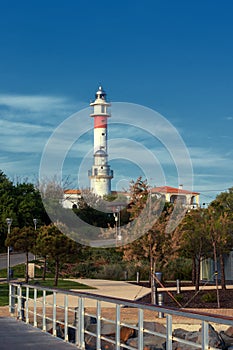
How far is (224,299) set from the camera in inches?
1141

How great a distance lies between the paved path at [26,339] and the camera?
495 inches

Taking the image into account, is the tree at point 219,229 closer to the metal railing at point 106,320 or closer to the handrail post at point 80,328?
the metal railing at point 106,320

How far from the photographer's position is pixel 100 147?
93188mm

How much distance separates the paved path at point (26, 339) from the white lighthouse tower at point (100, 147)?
6754 cm

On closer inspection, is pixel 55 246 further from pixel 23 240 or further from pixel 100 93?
pixel 100 93

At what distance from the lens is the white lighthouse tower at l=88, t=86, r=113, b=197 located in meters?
87.1

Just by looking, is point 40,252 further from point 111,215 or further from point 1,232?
point 111,215

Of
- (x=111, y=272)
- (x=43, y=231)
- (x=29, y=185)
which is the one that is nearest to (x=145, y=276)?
(x=111, y=272)

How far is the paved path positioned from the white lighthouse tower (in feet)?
222

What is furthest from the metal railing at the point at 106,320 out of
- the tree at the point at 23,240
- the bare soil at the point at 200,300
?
the tree at the point at 23,240

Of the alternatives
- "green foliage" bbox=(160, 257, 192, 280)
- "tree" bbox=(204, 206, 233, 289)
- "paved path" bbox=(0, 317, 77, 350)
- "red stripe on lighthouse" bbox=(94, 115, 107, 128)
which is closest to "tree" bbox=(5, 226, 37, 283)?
"green foliage" bbox=(160, 257, 192, 280)

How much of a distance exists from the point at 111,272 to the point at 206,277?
7669mm

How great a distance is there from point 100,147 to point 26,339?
262 ft

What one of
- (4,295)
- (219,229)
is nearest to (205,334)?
(219,229)
